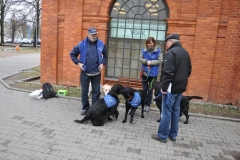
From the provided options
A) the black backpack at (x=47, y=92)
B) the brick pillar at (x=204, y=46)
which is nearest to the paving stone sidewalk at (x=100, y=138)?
the black backpack at (x=47, y=92)

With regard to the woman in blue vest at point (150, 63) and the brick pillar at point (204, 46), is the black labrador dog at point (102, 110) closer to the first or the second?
the woman in blue vest at point (150, 63)

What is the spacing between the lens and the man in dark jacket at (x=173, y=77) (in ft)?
12.8

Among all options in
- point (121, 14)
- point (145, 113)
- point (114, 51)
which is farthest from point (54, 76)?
point (145, 113)

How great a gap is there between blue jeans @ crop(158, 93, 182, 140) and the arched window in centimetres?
404

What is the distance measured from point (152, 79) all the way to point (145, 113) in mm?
975

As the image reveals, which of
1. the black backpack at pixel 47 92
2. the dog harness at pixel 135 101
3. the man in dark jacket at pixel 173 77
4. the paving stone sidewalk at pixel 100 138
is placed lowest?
the paving stone sidewalk at pixel 100 138

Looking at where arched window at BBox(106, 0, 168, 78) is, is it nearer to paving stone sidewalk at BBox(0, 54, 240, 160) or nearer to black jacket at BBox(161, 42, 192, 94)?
paving stone sidewalk at BBox(0, 54, 240, 160)

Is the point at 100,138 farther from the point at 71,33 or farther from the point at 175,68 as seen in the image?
the point at 71,33

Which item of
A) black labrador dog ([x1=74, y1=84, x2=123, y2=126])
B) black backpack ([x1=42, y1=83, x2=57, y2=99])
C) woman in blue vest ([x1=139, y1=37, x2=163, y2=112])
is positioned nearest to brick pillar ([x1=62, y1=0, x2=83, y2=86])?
black backpack ([x1=42, y1=83, x2=57, y2=99])

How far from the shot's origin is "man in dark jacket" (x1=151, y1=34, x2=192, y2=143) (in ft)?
12.8

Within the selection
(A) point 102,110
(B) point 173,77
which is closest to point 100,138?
(A) point 102,110

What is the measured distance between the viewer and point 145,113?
6.05m

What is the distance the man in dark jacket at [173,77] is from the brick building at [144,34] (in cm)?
339

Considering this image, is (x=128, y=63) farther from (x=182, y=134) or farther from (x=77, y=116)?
(x=182, y=134)
